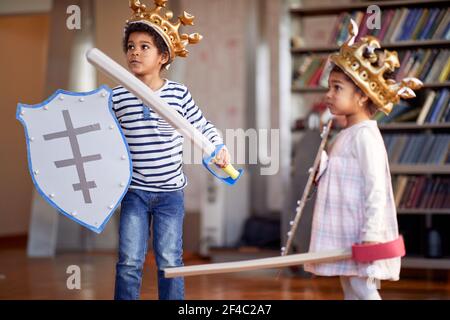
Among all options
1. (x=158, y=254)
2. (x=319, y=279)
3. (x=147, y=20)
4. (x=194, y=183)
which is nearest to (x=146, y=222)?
(x=158, y=254)

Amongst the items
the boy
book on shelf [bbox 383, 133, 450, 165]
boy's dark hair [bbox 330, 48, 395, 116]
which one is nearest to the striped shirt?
the boy

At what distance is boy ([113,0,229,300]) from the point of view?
2.16m

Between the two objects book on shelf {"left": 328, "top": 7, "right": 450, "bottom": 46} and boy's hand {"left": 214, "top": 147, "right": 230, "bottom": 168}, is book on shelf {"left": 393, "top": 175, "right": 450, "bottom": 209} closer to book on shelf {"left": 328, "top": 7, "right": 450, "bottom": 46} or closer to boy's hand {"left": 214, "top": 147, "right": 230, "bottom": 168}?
book on shelf {"left": 328, "top": 7, "right": 450, "bottom": 46}

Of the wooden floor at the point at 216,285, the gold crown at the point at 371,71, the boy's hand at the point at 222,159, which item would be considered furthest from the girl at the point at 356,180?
the wooden floor at the point at 216,285

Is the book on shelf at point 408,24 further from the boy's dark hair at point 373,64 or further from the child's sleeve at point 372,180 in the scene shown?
the child's sleeve at point 372,180

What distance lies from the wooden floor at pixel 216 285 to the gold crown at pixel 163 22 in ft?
3.81

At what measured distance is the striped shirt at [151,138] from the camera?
85.4 inches

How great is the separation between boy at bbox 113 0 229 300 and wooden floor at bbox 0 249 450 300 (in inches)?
35.9

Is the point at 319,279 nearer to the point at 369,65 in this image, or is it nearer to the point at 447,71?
the point at 447,71

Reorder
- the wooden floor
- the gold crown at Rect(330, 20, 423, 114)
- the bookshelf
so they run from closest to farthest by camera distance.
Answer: the gold crown at Rect(330, 20, 423, 114) < the wooden floor < the bookshelf

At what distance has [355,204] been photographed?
208 cm

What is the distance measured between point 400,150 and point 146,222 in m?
2.50

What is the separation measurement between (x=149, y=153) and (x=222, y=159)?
0.70 feet
